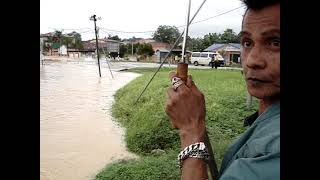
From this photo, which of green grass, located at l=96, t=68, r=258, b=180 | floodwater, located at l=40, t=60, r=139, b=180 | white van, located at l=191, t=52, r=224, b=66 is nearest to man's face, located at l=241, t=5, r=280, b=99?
floodwater, located at l=40, t=60, r=139, b=180

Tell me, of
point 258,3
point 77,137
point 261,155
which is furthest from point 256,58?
point 77,137

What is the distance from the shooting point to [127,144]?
Answer: 6785mm

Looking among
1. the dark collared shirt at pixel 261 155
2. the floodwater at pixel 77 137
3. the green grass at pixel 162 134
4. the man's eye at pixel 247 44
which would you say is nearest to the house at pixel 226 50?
the floodwater at pixel 77 137

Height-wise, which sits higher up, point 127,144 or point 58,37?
point 58,37

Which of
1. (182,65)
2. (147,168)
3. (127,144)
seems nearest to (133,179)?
(147,168)

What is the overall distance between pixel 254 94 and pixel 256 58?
9 cm

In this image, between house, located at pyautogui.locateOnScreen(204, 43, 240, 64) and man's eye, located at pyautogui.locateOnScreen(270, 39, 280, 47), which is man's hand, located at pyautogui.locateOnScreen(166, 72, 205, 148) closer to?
man's eye, located at pyautogui.locateOnScreen(270, 39, 280, 47)

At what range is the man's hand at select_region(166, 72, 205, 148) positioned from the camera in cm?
89

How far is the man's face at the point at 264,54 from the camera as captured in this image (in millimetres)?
815

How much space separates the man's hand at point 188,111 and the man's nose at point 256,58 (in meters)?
0.15

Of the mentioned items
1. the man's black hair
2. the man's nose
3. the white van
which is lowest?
the man's nose

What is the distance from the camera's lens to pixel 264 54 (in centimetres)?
82
